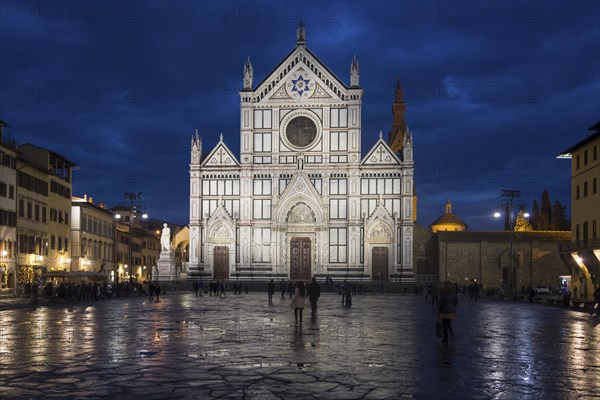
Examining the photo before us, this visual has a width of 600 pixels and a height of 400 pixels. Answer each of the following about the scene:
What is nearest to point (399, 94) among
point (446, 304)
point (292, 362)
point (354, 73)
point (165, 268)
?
point (354, 73)

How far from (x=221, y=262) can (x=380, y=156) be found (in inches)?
814

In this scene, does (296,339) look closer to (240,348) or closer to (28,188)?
(240,348)

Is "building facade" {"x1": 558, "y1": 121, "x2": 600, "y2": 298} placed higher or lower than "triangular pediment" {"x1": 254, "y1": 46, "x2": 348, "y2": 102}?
lower

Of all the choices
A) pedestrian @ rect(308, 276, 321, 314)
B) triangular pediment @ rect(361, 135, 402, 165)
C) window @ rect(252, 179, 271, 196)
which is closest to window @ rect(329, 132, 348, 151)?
triangular pediment @ rect(361, 135, 402, 165)

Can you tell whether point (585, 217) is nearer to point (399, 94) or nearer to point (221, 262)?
point (221, 262)

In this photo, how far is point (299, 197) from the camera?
256 feet

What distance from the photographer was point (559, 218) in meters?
114

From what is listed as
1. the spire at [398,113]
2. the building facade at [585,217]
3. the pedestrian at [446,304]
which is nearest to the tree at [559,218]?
the spire at [398,113]

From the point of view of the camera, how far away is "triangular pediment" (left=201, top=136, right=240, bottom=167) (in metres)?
79.4

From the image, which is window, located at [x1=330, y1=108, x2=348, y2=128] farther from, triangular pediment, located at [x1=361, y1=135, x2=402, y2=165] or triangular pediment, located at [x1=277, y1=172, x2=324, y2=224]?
triangular pediment, located at [x1=277, y1=172, x2=324, y2=224]

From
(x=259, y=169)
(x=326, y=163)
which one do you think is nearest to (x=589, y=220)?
(x=326, y=163)

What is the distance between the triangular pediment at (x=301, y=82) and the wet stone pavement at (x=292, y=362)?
5522cm

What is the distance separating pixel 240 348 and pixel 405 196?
6066cm

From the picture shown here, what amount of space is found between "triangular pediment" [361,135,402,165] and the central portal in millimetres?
10817
